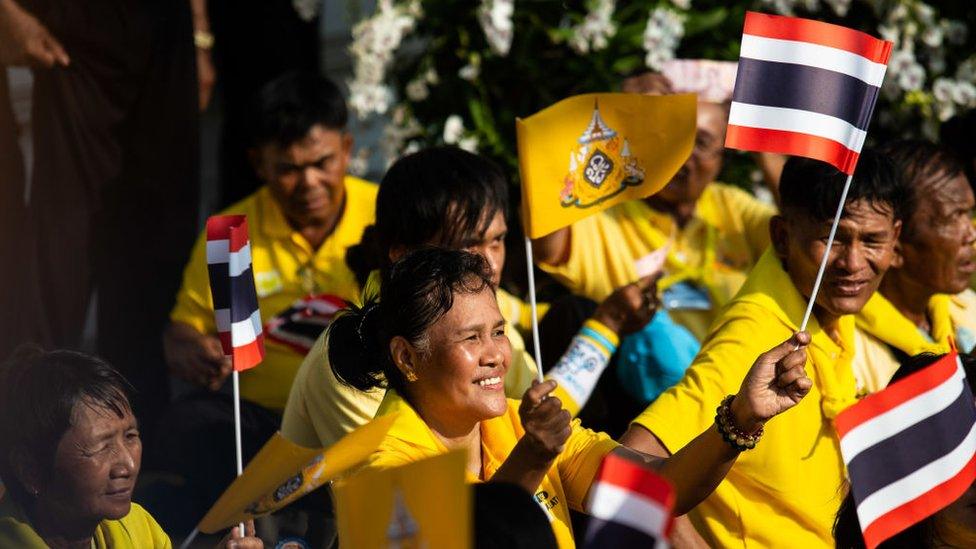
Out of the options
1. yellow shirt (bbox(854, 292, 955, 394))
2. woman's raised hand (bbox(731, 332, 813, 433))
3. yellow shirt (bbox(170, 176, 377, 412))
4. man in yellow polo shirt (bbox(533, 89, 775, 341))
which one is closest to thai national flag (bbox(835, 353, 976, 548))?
woman's raised hand (bbox(731, 332, 813, 433))

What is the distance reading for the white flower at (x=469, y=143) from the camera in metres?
5.88

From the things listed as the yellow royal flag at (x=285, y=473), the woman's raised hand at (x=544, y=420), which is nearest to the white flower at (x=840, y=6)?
the woman's raised hand at (x=544, y=420)

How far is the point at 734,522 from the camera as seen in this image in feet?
12.8

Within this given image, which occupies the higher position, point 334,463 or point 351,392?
point 334,463

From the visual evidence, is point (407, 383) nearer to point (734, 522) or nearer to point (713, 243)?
point (734, 522)

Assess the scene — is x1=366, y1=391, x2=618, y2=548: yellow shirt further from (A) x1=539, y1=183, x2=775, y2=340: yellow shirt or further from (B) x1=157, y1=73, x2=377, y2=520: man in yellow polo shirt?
(A) x1=539, y1=183, x2=775, y2=340: yellow shirt

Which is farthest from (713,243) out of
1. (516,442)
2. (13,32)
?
(13,32)

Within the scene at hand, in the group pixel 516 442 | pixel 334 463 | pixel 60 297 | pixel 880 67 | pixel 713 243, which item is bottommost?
pixel 60 297

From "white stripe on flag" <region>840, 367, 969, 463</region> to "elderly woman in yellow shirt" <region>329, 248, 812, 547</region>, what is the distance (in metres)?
0.17

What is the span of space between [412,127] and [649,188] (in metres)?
2.43

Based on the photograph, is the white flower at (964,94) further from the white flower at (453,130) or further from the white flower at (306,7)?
the white flower at (306,7)

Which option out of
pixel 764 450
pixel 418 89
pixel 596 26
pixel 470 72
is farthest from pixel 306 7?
pixel 764 450

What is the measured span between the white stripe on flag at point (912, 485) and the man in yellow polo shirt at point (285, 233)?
2070 millimetres

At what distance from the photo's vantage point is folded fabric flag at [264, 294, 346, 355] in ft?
15.9
